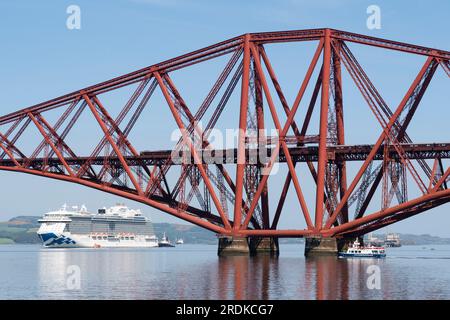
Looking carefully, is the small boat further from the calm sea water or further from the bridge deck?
the calm sea water

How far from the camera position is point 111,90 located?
11644cm

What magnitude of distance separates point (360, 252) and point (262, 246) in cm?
1402

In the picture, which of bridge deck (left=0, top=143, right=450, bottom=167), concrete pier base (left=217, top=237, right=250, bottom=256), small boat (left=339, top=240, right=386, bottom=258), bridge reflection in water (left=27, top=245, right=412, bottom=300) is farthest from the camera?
small boat (left=339, top=240, right=386, bottom=258)

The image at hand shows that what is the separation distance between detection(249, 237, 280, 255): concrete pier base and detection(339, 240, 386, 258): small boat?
9.35 metres

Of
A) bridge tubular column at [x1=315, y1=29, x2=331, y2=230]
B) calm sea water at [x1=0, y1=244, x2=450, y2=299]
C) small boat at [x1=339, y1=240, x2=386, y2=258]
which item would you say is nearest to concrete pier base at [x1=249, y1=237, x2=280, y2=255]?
small boat at [x1=339, y1=240, x2=386, y2=258]

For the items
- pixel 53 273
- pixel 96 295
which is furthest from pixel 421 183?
pixel 96 295

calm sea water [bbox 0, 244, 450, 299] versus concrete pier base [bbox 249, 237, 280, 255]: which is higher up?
concrete pier base [bbox 249, 237, 280, 255]

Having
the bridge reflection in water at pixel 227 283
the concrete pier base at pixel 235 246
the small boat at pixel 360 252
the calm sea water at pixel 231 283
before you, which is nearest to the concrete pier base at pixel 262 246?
the concrete pier base at pixel 235 246

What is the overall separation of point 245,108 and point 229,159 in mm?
7707

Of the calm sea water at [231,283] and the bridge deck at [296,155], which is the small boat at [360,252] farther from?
the calm sea water at [231,283]

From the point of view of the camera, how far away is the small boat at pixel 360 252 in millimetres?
114681

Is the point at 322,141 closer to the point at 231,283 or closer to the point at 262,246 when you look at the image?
the point at 262,246

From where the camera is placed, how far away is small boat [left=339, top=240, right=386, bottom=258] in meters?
115
